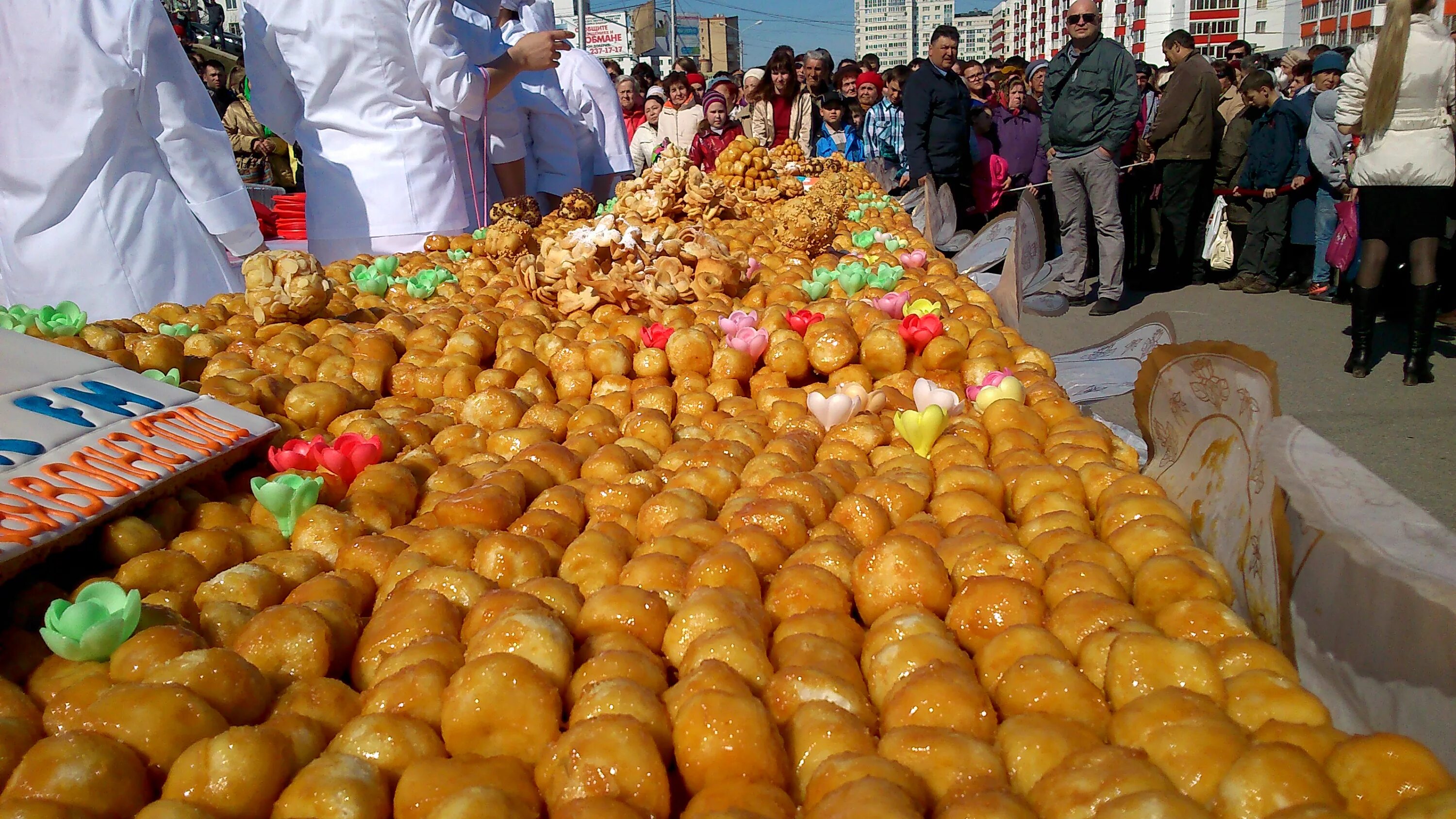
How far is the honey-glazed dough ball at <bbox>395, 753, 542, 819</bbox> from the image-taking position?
1.04 m

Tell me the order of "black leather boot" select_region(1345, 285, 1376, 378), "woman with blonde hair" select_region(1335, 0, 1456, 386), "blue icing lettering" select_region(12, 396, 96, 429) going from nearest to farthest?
"blue icing lettering" select_region(12, 396, 96, 429) → "woman with blonde hair" select_region(1335, 0, 1456, 386) → "black leather boot" select_region(1345, 285, 1376, 378)

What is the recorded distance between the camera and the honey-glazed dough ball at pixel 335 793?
3.35 ft

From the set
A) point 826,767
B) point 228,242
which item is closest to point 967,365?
point 826,767

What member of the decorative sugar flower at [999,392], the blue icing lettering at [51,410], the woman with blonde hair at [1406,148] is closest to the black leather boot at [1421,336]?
the woman with blonde hair at [1406,148]

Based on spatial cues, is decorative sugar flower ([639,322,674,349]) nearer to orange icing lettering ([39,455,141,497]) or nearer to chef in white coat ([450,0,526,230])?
orange icing lettering ([39,455,141,497])

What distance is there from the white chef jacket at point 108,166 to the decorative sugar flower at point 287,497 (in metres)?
3.06

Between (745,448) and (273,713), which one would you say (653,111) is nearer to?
(745,448)

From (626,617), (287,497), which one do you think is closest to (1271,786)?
(626,617)

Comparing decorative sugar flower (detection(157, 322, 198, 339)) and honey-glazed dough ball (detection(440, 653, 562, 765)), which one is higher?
decorative sugar flower (detection(157, 322, 198, 339))

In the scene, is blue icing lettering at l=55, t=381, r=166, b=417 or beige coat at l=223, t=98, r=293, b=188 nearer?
blue icing lettering at l=55, t=381, r=166, b=417

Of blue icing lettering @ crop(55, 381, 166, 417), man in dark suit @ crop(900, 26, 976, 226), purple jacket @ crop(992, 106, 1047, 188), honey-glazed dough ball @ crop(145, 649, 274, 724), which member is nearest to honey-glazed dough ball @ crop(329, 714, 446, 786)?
honey-glazed dough ball @ crop(145, 649, 274, 724)

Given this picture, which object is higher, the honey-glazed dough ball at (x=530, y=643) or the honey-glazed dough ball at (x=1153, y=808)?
the honey-glazed dough ball at (x=530, y=643)

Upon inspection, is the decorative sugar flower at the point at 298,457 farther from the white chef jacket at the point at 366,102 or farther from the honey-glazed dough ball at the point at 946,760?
the white chef jacket at the point at 366,102

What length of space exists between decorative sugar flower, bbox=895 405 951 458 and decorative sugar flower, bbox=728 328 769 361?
0.64 m
